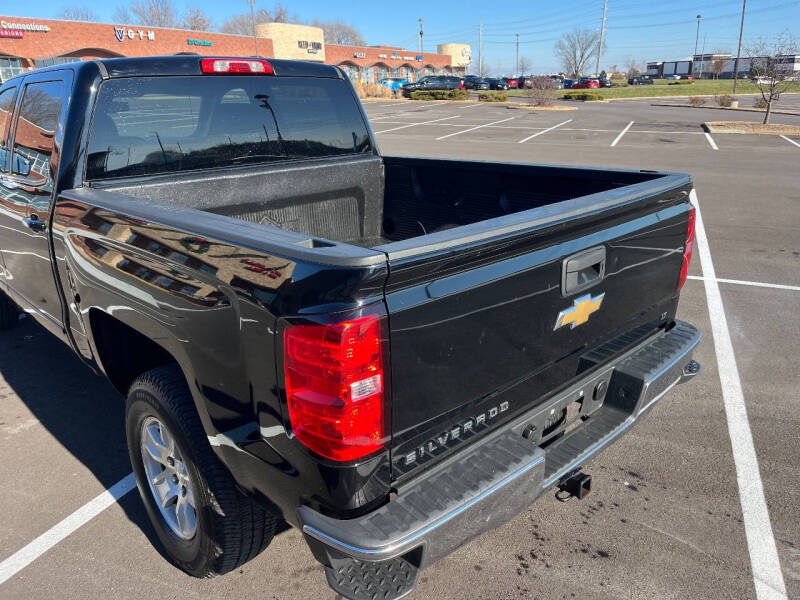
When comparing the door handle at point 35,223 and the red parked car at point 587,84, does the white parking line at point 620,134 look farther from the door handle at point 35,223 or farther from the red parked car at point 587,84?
the red parked car at point 587,84

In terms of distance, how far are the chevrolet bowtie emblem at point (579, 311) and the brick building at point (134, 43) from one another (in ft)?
79.0

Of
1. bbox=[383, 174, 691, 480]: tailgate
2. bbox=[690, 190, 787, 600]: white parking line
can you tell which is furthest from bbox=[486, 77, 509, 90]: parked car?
bbox=[383, 174, 691, 480]: tailgate

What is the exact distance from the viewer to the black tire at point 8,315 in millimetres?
5332

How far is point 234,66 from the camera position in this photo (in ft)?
11.9

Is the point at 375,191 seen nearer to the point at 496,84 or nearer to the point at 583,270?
the point at 583,270

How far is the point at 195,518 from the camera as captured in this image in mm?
2609

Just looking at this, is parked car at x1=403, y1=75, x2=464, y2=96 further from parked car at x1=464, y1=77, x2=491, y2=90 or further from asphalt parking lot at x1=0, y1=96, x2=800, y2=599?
asphalt parking lot at x1=0, y1=96, x2=800, y2=599

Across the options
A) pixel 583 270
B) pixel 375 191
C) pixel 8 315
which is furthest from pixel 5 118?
pixel 583 270

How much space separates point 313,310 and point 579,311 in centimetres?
123

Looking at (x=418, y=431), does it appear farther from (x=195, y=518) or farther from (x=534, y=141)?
(x=534, y=141)

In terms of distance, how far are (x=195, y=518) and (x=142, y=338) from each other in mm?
882

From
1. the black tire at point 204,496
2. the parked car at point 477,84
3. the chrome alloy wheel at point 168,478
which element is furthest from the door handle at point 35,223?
the parked car at point 477,84

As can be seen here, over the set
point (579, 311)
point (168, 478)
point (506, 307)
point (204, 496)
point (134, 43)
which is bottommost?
point (168, 478)

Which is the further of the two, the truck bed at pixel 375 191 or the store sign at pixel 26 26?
the store sign at pixel 26 26
